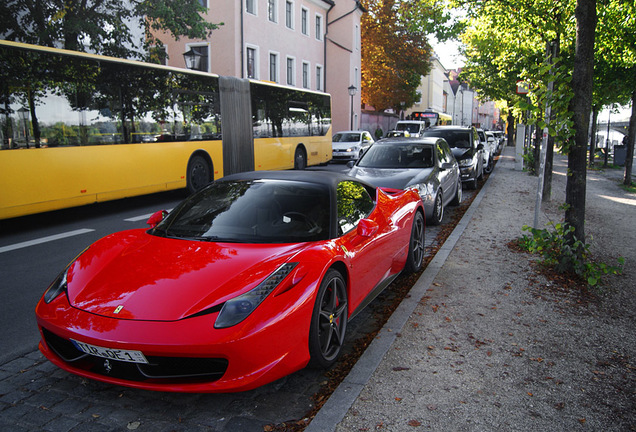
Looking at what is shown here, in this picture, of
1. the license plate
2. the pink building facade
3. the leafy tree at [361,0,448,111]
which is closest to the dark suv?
the pink building facade

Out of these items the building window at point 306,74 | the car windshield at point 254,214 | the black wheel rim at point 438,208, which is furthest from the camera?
the building window at point 306,74

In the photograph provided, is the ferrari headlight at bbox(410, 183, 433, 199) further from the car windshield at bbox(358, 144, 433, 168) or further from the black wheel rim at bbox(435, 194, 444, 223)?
the car windshield at bbox(358, 144, 433, 168)

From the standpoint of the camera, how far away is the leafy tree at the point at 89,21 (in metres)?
17.7

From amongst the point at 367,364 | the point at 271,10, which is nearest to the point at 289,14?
the point at 271,10

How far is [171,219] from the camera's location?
14.5ft

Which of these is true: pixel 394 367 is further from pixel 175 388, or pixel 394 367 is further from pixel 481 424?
pixel 175 388

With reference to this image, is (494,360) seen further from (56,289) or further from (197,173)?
(197,173)

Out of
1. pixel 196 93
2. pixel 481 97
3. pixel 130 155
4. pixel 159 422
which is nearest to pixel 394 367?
pixel 159 422

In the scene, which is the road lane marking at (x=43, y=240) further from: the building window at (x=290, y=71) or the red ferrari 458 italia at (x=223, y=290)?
the building window at (x=290, y=71)

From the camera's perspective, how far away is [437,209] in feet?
32.4

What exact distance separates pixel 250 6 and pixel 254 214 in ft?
94.1

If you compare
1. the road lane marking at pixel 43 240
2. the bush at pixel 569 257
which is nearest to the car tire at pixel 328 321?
the bush at pixel 569 257

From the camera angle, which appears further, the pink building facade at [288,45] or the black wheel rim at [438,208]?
the pink building facade at [288,45]

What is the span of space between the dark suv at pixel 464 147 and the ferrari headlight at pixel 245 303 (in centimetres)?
1292
